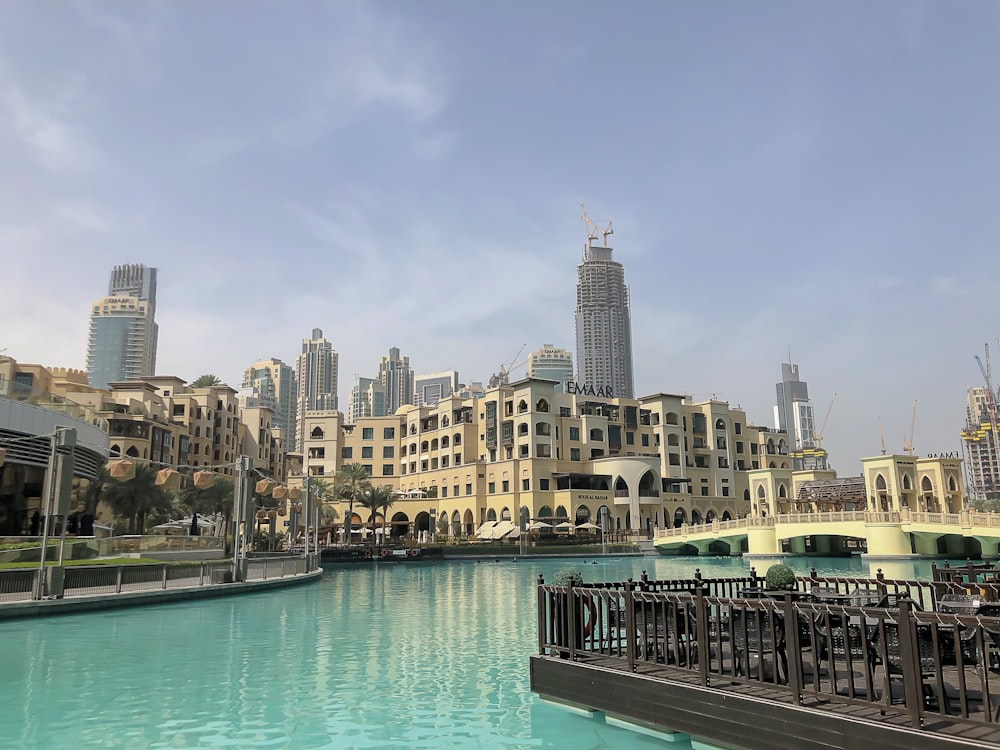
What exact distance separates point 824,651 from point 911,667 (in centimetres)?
326

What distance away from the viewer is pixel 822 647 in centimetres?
955

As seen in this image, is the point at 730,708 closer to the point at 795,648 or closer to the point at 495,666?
the point at 795,648

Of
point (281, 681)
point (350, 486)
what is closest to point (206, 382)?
point (350, 486)

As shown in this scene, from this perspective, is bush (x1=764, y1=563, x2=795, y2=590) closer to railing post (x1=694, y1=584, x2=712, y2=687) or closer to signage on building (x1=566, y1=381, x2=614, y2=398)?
railing post (x1=694, y1=584, x2=712, y2=687)

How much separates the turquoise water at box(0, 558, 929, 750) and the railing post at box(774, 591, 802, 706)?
2.15 m

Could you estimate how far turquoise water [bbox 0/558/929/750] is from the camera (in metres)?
10.2

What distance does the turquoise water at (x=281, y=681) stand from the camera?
1020cm

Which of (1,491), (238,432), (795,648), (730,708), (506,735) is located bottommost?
(506,735)

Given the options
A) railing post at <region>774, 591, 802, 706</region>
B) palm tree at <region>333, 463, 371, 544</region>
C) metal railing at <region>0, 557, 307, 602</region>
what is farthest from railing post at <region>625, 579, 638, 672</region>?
palm tree at <region>333, 463, 371, 544</region>

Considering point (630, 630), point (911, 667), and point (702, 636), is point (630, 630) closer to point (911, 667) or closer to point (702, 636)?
point (702, 636)

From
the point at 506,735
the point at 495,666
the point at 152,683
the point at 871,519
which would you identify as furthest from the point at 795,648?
the point at 871,519

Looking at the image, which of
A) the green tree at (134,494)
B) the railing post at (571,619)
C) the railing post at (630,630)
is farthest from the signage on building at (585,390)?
the railing post at (630,630)

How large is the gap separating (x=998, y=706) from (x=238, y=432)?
11011 centimetres

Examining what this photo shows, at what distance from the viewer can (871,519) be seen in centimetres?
5659
